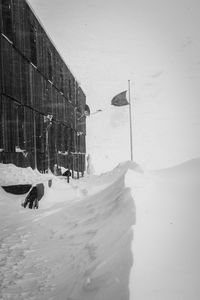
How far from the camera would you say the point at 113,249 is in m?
4.68

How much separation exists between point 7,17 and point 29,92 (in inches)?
120

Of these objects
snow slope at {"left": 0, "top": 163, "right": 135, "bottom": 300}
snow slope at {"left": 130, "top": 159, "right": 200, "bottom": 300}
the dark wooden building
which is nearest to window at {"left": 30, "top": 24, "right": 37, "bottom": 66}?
the dark wooden building

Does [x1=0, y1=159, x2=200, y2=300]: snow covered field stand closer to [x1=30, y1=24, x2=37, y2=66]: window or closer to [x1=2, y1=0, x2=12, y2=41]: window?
Result: [x1=2, y1=0, x2=12, y2=41]: window

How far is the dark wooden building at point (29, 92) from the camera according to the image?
39.8ft

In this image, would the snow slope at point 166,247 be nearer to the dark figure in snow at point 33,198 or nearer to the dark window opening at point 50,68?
the dark figure in snow at point 33,198

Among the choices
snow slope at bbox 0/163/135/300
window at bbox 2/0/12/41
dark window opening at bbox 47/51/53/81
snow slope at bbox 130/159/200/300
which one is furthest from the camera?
dark window opening at bbox 47/51/53/81

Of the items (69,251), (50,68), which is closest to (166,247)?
(69,251)

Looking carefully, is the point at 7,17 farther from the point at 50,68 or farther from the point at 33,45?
the point at 50,68

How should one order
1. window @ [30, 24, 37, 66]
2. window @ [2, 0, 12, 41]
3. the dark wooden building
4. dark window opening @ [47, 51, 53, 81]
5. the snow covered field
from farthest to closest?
dark window opening @ [47, 51, 53, 81] → window @ [30, 24, 37, 66] → window @ [2, 0, 12, 41] → the dark wooden building → the snow covered field

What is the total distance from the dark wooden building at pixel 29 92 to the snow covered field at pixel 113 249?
13.6 feet

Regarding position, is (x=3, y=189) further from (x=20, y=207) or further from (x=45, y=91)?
(x=45, y=91)

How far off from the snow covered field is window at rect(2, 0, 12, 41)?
6368mm

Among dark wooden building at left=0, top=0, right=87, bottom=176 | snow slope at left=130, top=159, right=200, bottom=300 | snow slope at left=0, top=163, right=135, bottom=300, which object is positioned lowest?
snow slope at left=0, top=163, right=135, bottom=300

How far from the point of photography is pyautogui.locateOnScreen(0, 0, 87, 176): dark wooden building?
1212cm
